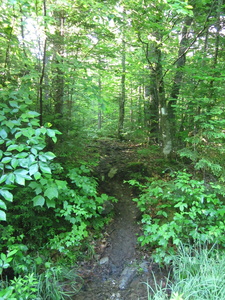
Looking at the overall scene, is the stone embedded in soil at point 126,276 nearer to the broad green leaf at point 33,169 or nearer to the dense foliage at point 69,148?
the dense foliage at point 69,148

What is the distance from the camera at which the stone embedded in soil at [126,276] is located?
3.22m

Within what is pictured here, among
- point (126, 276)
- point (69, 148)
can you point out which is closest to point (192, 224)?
point (126, 276)

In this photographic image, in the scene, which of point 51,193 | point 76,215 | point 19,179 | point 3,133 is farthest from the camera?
point 76,215

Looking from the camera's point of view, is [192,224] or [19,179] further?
[192,224]

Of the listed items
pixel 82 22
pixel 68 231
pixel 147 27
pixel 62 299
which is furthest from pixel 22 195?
pixel 147 27

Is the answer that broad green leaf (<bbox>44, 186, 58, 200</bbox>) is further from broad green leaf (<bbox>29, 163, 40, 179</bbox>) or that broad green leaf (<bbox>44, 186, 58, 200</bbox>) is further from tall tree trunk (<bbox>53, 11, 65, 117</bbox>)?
tall tree trunk (<bbox>53, 11, 65, 117</bbox>)

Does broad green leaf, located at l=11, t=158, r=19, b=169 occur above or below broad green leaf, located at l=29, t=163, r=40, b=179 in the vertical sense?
above

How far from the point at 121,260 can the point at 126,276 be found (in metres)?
0.36

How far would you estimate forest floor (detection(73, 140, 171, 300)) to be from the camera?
312cm

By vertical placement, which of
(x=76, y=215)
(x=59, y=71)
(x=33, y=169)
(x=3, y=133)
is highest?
(x=59, y=71)

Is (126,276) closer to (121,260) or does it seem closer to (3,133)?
(121,260)

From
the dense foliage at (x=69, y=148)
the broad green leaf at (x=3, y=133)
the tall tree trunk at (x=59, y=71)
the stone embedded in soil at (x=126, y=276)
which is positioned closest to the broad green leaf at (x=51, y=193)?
the dense foliage at (x=69, y=148)

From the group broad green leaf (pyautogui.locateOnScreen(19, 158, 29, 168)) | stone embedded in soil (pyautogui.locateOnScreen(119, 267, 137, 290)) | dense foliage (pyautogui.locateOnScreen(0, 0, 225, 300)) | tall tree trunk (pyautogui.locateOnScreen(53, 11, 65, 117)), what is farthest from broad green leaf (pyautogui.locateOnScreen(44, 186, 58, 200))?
tall tree trunk (pyautogui.locateOnScreen(53, 11, 65, 117))

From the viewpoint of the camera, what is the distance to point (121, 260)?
371 cm
